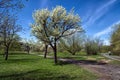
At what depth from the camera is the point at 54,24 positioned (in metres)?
29.3

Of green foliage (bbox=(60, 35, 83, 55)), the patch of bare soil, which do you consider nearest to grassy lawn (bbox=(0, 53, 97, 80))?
the patch of bare soil

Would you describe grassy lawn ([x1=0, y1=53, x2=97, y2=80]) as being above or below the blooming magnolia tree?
below

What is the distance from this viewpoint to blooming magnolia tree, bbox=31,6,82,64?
28.8 meters

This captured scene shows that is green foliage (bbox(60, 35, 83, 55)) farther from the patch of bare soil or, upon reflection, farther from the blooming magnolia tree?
the patch of bare soil

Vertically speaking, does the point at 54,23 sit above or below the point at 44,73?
above

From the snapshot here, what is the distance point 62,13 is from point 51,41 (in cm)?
495

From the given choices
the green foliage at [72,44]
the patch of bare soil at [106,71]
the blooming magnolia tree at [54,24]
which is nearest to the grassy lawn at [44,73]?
the patch of bare soil at [106,71]

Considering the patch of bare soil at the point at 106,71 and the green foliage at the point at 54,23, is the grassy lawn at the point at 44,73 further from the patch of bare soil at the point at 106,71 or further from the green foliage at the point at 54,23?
the green foliage at the point at 54,23

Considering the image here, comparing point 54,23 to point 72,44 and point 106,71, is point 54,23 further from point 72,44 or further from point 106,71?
point 72,44

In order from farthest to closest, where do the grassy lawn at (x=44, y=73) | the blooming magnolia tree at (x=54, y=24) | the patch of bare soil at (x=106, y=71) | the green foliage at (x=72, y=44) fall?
the green foliage at (x=72, y=44)
the blooming magnolia tree at (x=54, y=24)
the patch of bare soil at (x=106, y=71)
the grassy lawn at (x=44, y=73)

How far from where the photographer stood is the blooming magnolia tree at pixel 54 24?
94.5ft

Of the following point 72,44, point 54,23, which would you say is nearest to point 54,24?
point 54,23

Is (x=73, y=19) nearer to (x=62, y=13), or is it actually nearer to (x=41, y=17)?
(x=62, y=13)

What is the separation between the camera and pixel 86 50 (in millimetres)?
86562
